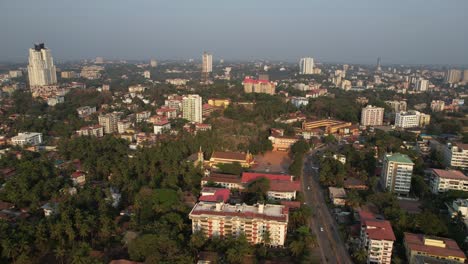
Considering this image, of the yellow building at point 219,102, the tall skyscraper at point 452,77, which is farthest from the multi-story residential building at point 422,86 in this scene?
the yellow building at point 219,102

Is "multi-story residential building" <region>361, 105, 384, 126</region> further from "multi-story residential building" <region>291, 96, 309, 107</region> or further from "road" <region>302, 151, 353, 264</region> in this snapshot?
"road" <region>302, 151, 353, 264</region>

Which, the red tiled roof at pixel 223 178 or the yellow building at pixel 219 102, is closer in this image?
the red tiled roof at pixel 223 178

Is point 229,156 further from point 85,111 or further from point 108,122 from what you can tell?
point 85,111

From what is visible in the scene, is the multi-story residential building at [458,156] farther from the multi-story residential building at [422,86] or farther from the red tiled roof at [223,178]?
the multi-story residential building at [422,86]

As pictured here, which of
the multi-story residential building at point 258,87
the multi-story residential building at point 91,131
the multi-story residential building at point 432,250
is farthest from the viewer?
the multi-story residential building at point 258,87

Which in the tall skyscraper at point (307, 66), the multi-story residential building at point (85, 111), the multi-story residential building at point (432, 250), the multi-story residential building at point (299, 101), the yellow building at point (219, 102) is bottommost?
the multi-story residential building at point (432, 250)

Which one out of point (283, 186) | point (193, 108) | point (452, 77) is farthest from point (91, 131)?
point (452, 77)
